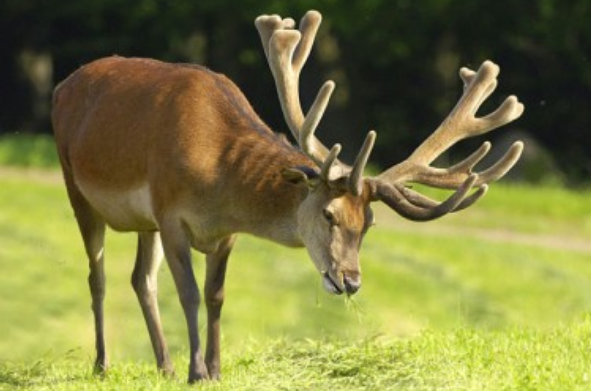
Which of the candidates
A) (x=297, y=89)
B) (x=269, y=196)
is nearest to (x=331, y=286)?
(x=269, y=196)

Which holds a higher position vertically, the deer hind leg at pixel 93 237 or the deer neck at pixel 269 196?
the deer neck at pixel 269 196

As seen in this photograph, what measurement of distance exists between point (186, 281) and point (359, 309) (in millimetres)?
909

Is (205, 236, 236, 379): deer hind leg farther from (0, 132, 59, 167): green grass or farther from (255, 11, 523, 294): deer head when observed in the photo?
(0, 132, 59, 167): green grass

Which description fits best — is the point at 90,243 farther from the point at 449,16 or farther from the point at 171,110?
the point at 449,16

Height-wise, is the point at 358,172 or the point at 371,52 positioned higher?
the point at 358,172

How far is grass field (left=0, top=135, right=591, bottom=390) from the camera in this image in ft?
30.3

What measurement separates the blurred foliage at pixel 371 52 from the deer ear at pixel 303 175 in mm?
22147

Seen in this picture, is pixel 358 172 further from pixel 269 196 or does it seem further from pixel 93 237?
pixel 93 237

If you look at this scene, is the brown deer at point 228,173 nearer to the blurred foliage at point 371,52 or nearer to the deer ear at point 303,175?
the deer ear at point 303,175

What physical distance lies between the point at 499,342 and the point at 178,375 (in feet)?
5.93

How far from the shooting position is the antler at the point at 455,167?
28.8ft

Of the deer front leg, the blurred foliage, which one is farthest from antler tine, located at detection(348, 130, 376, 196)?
the blurred foliage

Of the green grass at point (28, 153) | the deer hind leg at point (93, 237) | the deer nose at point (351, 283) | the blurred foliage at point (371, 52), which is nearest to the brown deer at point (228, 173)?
the deer nose at point (351, 283)

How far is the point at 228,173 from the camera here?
9312mm
